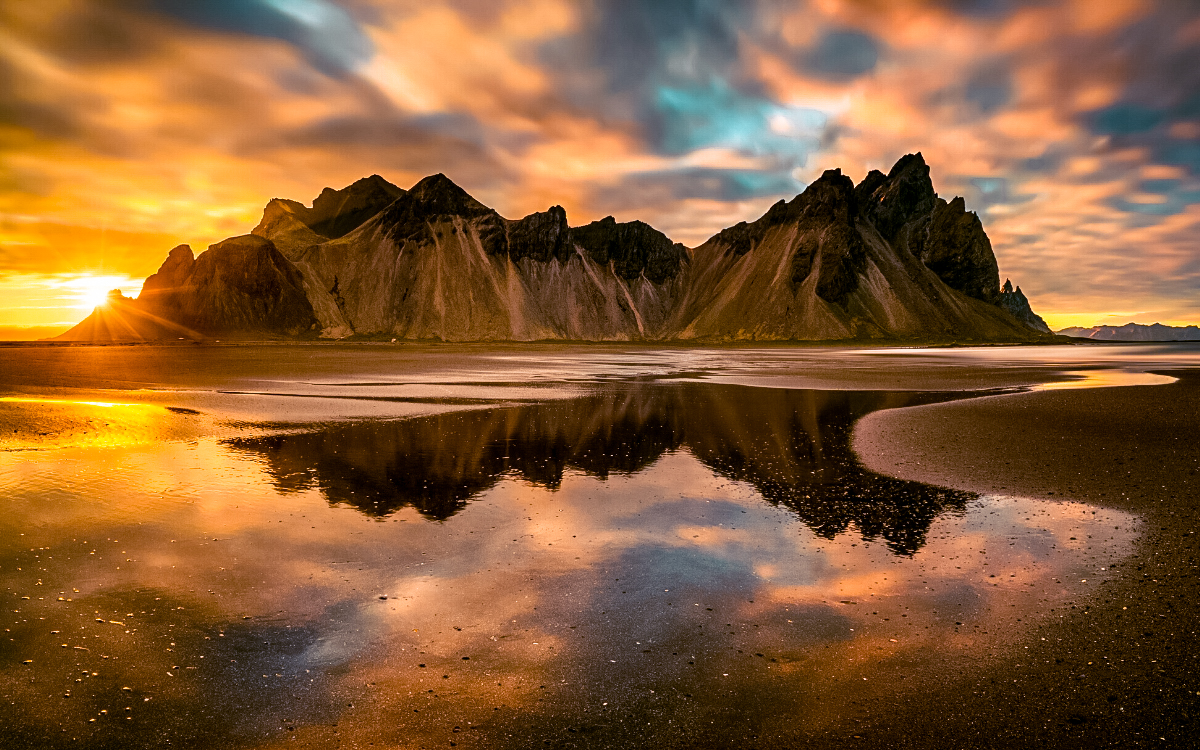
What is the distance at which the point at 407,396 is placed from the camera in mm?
35719

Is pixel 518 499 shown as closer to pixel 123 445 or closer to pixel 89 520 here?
pixel 89 520

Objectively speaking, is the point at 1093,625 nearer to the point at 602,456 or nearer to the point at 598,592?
the point at 598,592

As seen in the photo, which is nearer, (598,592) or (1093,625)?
(1093,625)

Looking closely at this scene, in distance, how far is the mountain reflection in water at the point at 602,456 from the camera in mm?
13969

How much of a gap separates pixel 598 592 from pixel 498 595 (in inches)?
57.1

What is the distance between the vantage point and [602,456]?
1980 centimetres

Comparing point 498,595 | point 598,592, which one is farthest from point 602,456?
point 498,595

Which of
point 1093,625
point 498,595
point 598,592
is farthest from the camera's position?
point 598,592

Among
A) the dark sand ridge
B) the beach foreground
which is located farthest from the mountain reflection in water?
the dark sand ridge

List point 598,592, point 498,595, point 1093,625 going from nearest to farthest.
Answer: point 1093,625, point 498,595, point 598,592

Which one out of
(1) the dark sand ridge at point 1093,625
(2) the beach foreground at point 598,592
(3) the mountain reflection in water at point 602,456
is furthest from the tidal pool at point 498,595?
(1) the dark sand ridge at point 1093,625

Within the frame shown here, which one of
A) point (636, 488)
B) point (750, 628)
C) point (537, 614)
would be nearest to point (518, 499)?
point (636, 488)

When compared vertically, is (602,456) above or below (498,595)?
above

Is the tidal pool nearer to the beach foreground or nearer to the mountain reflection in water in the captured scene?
the beach foreground
